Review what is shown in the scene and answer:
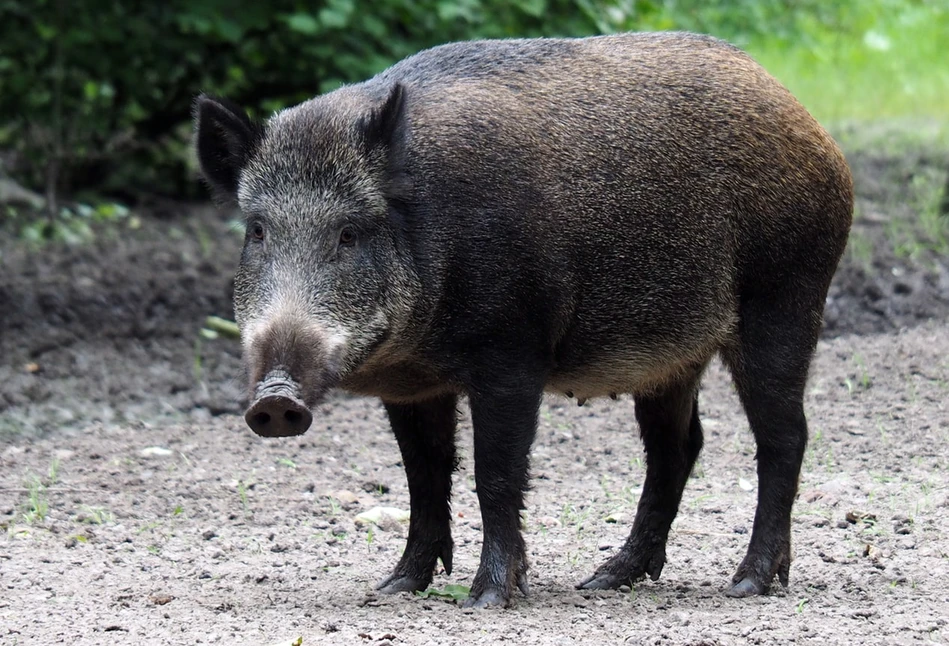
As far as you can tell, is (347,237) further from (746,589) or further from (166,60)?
(166,60)

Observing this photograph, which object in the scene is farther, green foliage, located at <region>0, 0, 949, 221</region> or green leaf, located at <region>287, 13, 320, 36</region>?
green foliage, located at <region>0, 0, 949, 221</region>

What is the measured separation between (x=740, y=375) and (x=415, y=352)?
1.16 m

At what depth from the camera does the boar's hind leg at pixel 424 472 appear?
15.7 ft

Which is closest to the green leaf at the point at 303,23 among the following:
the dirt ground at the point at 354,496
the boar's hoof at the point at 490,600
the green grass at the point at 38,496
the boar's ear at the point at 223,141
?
the dirt ground at the point at 354,496

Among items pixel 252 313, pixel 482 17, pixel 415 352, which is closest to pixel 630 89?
pixel 415 352

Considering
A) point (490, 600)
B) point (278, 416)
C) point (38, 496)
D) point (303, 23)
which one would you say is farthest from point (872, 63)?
point (278, 416)

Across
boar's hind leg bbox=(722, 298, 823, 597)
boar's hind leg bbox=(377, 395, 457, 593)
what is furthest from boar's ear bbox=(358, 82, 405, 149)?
boar's hind leg bbox=(722, 298, 823, 597)

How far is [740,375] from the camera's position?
16.0 feet

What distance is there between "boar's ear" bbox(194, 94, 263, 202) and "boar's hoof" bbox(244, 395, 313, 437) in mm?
1015

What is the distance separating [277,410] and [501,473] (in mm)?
953

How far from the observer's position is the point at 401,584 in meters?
4.76

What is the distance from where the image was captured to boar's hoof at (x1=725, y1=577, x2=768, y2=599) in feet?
15.3

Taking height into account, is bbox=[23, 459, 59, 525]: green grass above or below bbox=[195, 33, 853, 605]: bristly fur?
below

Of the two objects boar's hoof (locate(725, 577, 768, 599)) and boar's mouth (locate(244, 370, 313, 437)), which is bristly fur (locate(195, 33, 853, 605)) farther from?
boar's mouth (locate(244, 370, 313, 437))
